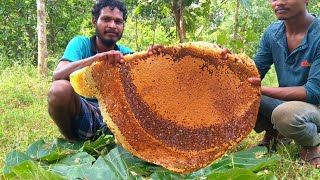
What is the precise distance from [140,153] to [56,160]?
506 mm

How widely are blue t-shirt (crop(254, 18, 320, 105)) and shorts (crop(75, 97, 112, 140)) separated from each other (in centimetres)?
115

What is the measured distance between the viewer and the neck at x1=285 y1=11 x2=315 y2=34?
2.36 meters

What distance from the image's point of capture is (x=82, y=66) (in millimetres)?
2191

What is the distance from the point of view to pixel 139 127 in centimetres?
200

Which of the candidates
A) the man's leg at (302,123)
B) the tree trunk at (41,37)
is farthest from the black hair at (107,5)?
the tree trunk at (41,37)

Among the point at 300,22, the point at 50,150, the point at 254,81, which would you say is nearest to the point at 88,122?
the point at 50,150

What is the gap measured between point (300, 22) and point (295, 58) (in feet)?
0.71

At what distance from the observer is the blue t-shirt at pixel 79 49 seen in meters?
2.57

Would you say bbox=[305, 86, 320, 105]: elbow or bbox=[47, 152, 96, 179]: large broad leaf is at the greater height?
bbox=[305, 86, 320, 105]: elbow

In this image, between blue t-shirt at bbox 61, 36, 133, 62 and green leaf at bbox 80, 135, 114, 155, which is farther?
blue t-shirt at bbox 61, 36, 133, 62

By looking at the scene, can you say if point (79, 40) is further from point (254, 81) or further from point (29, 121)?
point (254, 81)

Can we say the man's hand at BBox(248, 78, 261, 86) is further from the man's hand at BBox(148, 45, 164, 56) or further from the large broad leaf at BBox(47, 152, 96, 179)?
the large broad leaf at BBox(47, 152, 96, 179)

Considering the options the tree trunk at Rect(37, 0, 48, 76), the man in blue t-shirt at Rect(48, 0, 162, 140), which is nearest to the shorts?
the man in blue t-shirt at Rect(48, 0, 162, 140)

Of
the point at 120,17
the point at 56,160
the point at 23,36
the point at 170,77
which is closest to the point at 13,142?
Result: the point at 56,160
